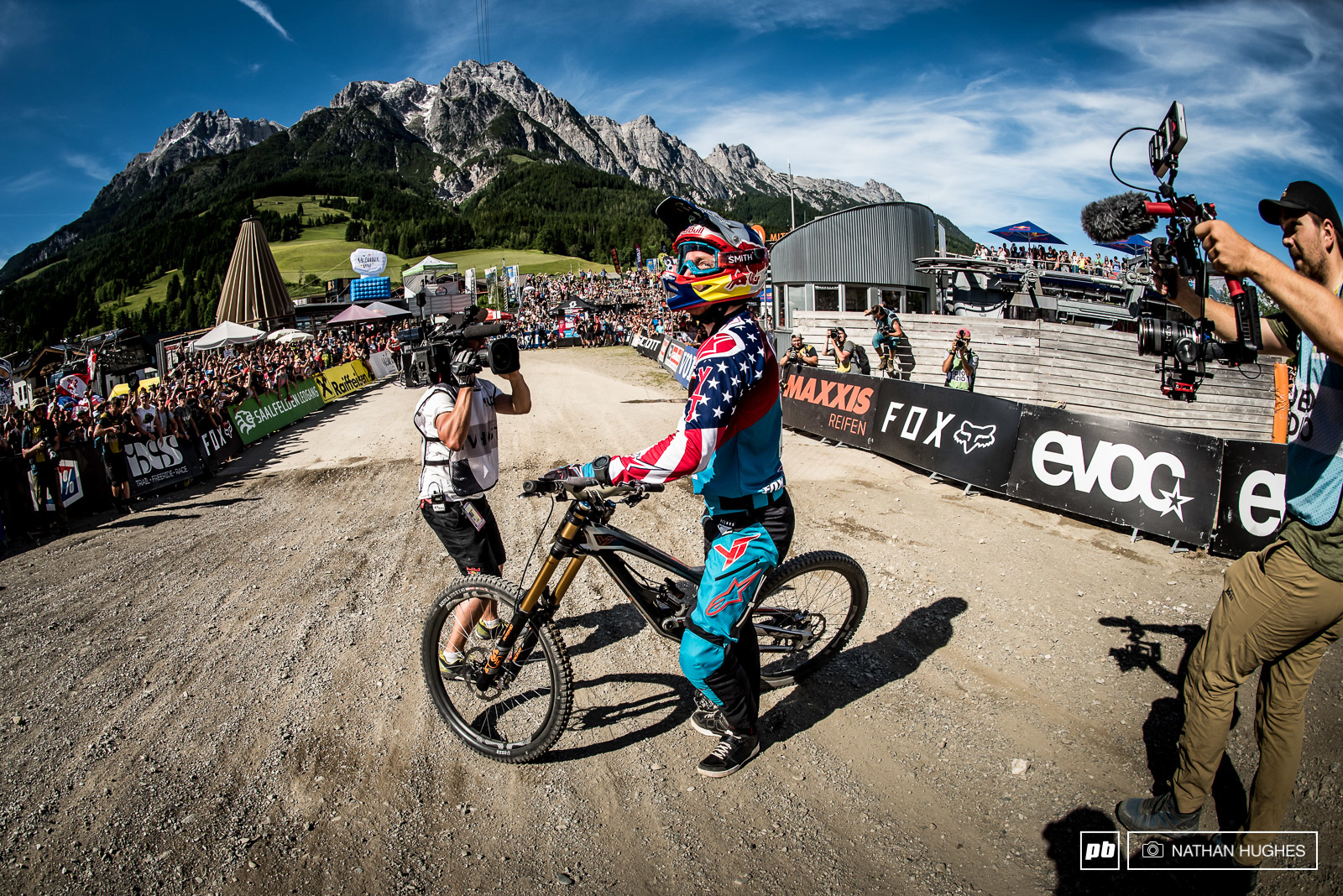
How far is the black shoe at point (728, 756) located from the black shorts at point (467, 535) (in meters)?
1.87

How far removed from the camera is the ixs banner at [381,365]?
2592 centimetres

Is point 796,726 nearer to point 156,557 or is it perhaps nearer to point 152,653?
point 152,653

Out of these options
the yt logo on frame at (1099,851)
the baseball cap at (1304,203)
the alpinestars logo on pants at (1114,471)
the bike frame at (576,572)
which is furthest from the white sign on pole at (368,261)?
the yt logo on frame at (1099,851)

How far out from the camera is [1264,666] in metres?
2.64

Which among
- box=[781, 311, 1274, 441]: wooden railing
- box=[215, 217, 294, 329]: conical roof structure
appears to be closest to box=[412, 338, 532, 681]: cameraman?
box=[781, 311, 1274, 441]: wooden railing

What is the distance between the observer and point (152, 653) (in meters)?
4.91

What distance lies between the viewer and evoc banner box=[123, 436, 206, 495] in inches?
418

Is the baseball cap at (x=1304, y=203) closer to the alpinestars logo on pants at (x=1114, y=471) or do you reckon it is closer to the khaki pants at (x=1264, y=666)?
the khaki pants at (x=1264, y=666)

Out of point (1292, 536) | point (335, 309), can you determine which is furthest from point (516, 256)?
point (1292, 536)

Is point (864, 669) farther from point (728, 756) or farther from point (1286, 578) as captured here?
point (1286, 578)

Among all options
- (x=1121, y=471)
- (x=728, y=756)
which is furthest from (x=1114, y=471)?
(x=728, y=756)

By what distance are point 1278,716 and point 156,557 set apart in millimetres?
9884

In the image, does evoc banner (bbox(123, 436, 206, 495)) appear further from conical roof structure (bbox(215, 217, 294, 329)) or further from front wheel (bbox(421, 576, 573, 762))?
conical roof structure (bbox(215, 217, 294, 329))

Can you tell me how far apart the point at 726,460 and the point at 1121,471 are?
6.27m
